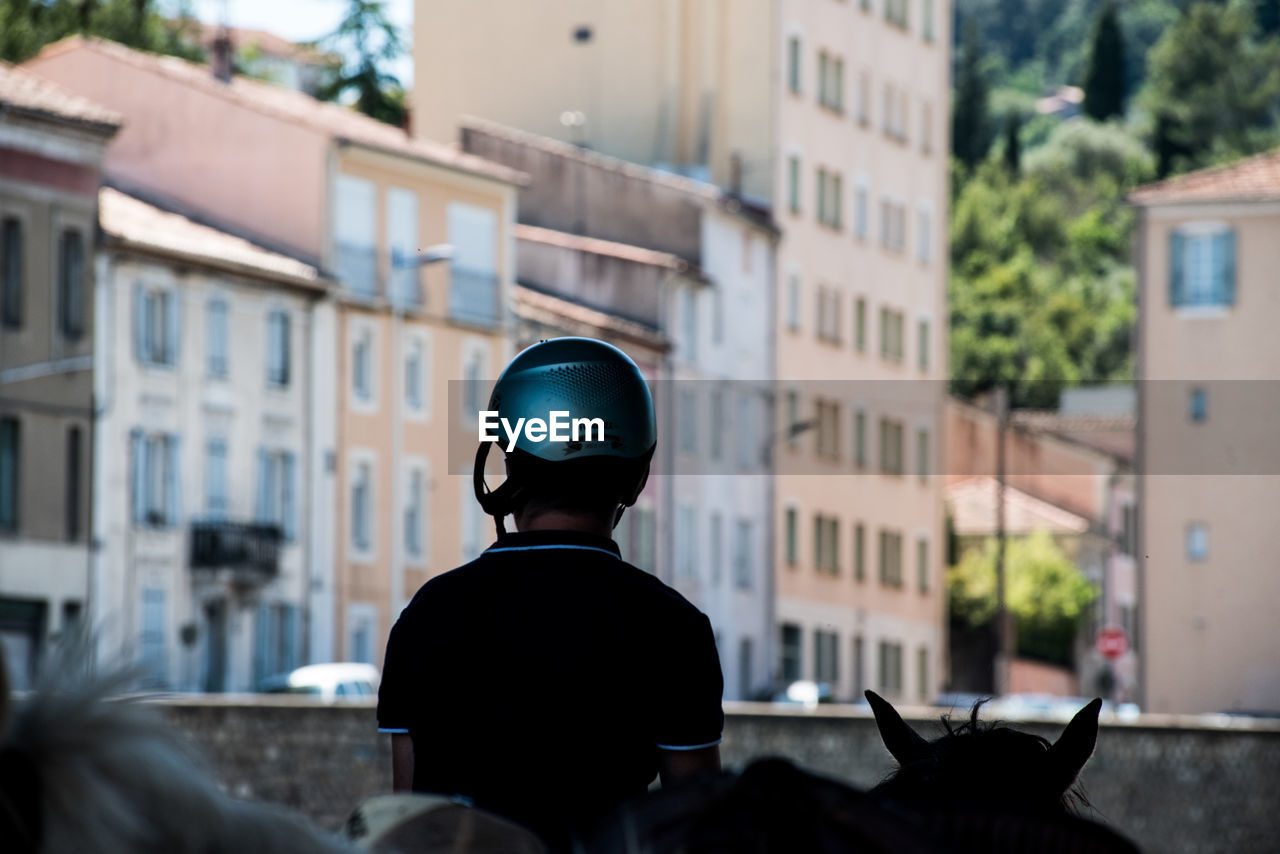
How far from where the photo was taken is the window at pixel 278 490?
5028cm

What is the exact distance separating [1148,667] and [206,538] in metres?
23.1

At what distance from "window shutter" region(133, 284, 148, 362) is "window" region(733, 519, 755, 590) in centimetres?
2125

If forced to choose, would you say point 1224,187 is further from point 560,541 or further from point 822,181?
point 560,541

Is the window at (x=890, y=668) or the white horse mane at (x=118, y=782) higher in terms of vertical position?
→ the white horse mane at (x=118, y=782)

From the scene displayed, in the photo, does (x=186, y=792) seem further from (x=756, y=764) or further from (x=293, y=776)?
(x=293, y=776)

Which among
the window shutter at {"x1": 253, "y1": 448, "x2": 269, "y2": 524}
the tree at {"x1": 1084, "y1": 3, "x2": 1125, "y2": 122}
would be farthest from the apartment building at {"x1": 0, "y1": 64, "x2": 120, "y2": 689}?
the tree at {"x1": 1084, "y1": 3, "x2": 1125, "y2": 122}

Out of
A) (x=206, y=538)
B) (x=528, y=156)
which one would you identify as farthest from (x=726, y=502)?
(x=206, y=538)

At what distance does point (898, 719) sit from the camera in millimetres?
3361

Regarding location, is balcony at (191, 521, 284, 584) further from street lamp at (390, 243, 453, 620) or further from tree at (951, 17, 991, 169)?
tree at (951, 17, 991, 169)

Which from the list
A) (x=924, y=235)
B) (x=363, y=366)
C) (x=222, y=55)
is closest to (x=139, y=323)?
(x=363, y=366)

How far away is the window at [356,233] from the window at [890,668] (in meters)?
22.4

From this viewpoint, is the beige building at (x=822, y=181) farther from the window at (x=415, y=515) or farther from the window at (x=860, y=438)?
the window at (x=415, y=515)

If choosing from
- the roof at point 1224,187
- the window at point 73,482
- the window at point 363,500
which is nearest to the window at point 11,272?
the window at point 73,482

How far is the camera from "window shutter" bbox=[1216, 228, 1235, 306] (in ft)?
205
